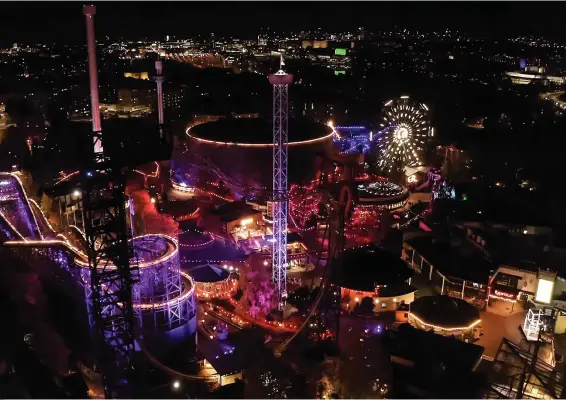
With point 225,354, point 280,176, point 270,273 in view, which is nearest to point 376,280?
point 270,273

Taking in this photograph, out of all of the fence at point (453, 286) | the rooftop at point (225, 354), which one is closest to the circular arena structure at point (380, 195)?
the fence at point (453, 286)

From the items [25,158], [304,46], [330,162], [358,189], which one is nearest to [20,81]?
[25,158]

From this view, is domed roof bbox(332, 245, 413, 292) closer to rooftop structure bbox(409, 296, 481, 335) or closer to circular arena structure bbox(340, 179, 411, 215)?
rooftop structure bbox(409, 296, 481, 335)

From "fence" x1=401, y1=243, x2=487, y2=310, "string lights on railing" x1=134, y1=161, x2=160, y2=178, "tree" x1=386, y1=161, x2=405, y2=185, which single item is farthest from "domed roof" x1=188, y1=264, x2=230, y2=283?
"tree" x1=386, y1=161, x2=405, y2=185

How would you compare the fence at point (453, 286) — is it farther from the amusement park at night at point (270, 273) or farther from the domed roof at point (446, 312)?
the domed roof at point (446, 312)

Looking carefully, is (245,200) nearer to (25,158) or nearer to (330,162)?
(330,162)

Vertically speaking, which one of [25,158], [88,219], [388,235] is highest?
[88,219]
